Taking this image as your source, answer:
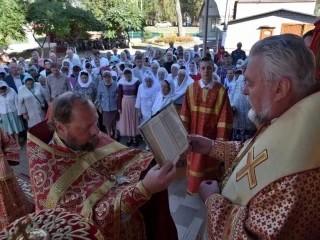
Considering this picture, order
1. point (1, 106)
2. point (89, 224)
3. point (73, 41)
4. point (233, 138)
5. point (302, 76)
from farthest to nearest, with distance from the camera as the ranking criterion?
point (73, 41) → point (1, 106) → point (233, 138) → point (302, 76) → point (89, 224)

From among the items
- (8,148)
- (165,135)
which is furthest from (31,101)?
(165,135)

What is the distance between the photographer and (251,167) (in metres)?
1.29

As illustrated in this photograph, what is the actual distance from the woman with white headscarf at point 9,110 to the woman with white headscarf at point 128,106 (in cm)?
231

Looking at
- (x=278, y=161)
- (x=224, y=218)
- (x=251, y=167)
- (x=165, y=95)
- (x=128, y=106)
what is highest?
(x=278, y=161)

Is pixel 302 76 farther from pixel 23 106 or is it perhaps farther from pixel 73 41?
pixel 73 41

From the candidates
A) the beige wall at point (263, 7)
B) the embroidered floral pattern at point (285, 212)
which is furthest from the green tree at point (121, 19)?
the embroidered floral pattern at point (285, 212)

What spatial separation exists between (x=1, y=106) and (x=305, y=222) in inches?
250

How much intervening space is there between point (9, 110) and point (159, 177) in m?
5.64

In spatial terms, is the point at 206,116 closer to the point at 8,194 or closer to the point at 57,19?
the point at 8,194

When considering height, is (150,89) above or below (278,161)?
below

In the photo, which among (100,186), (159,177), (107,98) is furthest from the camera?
(107,98)

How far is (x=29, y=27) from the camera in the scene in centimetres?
1922

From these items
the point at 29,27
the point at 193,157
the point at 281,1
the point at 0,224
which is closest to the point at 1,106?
the point at 0,224

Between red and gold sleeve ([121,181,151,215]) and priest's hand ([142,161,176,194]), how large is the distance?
4 cm
